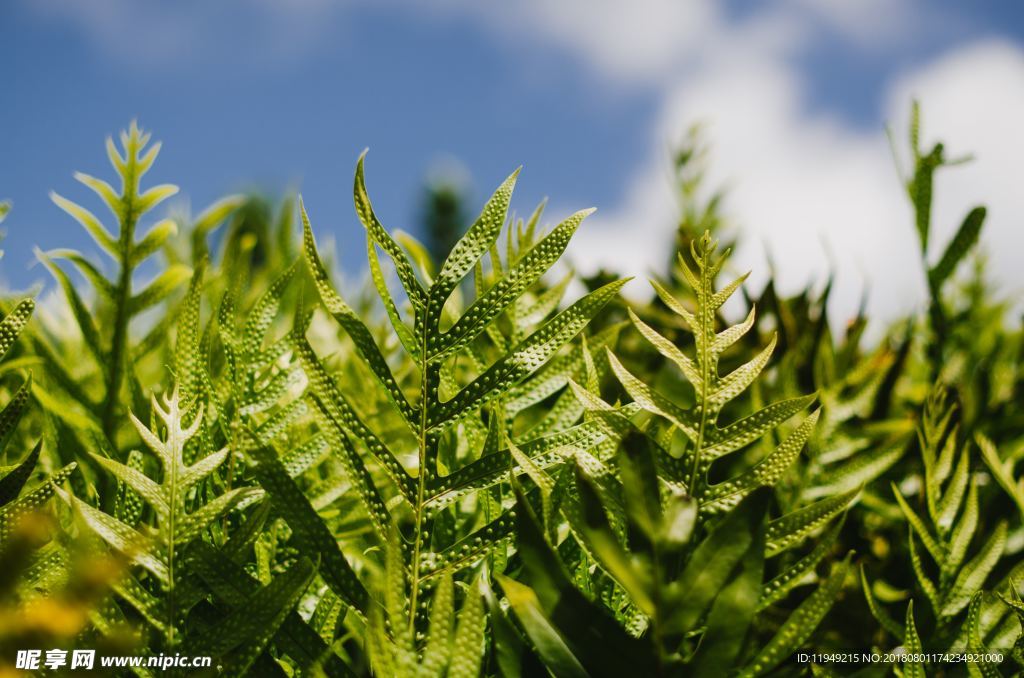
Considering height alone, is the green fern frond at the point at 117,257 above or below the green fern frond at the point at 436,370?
above

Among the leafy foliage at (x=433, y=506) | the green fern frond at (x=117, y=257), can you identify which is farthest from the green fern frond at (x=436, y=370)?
the green fern frond at (x=117, y=257)

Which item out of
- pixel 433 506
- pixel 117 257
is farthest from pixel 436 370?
pixel 117 257

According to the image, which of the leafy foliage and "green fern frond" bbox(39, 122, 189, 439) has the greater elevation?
"green fern frond" bbox(39, 122, 189, 439)

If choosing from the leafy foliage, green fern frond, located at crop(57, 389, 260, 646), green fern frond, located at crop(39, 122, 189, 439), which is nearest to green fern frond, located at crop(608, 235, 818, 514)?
the leafy foliage

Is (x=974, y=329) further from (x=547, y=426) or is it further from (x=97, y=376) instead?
(x=97, y=376)

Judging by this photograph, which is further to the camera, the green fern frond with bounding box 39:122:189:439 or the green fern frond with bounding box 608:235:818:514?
the green fern frond with bounding box 39:122:189:439

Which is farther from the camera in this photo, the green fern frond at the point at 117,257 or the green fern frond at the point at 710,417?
the green fern frond at the point at 117,257

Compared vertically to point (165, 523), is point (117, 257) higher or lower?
higher

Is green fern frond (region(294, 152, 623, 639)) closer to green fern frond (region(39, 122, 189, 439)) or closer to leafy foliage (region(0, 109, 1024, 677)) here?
leafy foliage (region(0, 109, 1024, 677))

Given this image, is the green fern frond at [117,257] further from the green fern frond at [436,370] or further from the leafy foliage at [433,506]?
the green fern frond at [436,370]

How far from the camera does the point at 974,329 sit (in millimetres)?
1310

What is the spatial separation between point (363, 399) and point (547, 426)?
0.33 meters

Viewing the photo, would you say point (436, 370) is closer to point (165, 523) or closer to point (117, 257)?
point (165, 523)

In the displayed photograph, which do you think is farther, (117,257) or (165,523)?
(117,257)
